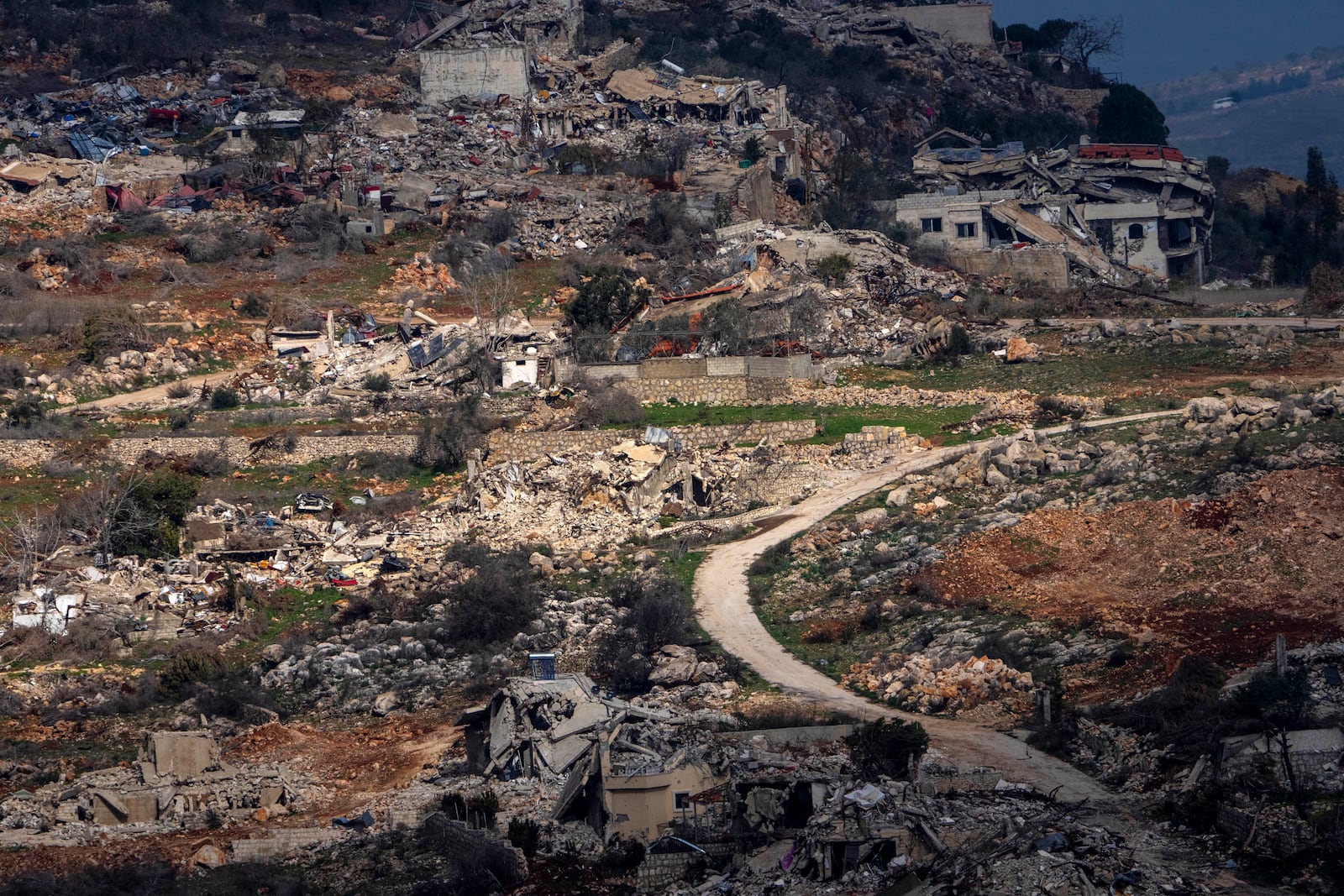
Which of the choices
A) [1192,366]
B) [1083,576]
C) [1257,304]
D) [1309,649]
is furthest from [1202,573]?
[1257,304]

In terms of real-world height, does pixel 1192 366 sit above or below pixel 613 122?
below

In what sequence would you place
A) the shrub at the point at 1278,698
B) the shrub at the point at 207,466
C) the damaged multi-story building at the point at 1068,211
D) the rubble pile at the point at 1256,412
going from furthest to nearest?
the damaged multi-story building at the point at 1068,211
the shrub at the point at 207,466
the rubble pile at the point at 1256,412
the shrub at the point at 1278,698

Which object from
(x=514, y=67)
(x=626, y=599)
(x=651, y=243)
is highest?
(x=514, y=67)

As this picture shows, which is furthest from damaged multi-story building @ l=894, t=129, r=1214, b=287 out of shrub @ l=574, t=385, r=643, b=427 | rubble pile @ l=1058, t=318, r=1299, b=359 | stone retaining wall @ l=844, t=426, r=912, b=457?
shrub @ l=574, t=385, r=643, b=427

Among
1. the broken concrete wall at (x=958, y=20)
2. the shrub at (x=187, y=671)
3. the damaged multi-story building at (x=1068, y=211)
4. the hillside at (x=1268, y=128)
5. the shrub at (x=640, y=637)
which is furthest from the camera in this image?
the hillside at (x=1268, y=128)

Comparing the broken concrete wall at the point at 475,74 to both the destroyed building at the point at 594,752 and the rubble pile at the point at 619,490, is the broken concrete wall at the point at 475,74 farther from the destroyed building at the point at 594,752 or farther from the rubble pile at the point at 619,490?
the destroyed building at the point at 594,752

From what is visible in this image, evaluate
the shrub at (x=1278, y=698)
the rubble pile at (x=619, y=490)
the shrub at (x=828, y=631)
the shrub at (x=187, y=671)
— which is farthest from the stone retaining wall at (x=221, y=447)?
the shrub at (x=1278, y=698)

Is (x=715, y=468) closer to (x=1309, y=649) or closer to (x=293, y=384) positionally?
(x=293, y=384)

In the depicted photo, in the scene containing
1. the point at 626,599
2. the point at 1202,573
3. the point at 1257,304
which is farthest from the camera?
the point at 1257,304
